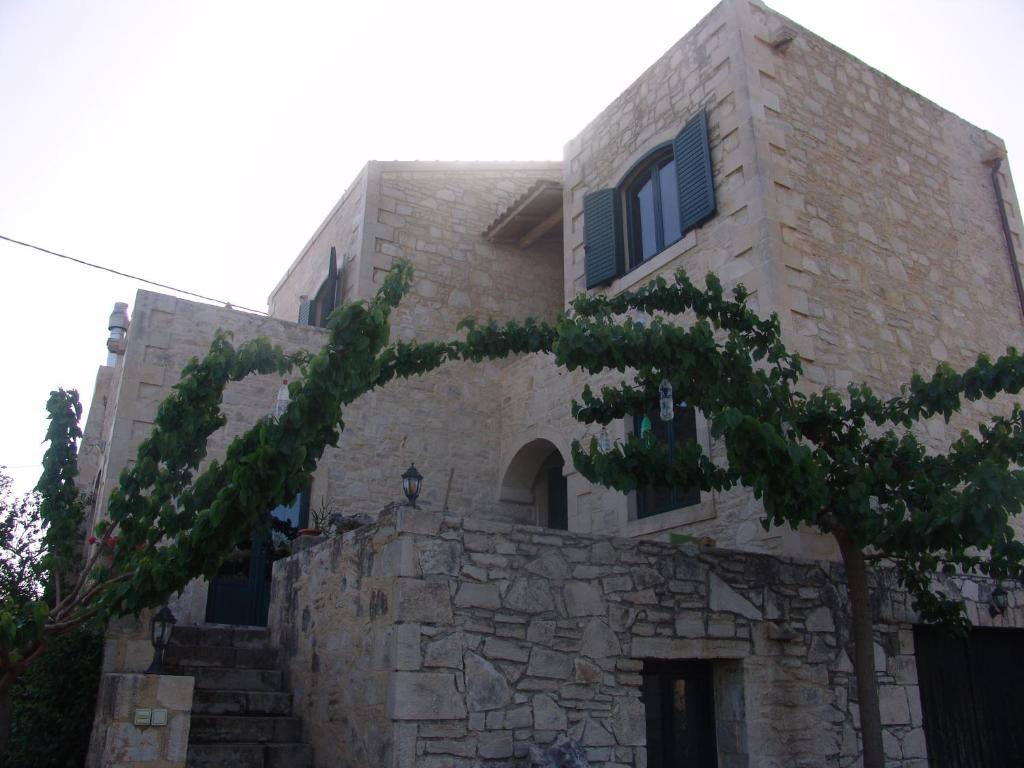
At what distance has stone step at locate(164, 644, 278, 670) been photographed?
7.26 meters

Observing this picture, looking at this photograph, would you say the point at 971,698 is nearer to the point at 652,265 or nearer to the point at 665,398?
the point at 665,398

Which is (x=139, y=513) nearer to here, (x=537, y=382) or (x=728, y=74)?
(x=537, y=382)

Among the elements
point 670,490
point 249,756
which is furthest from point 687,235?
point 249,756

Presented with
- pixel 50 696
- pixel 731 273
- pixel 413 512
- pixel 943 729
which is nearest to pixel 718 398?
pixel 413 512

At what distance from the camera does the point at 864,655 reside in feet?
18.3

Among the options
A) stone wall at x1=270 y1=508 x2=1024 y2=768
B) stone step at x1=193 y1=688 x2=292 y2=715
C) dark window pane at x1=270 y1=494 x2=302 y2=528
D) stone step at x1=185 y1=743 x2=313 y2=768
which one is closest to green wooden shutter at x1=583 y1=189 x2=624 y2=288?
stone wall at x1=270 y1=508 x2=1024 y2=768

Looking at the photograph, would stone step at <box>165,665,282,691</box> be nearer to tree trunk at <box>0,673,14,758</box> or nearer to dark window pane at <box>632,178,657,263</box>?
tree trunk at <box>0,673,14,758</box>

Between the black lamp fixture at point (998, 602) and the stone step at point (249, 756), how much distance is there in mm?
5711

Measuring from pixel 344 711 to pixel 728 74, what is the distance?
6889mm

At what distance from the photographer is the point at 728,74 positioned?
8.62m

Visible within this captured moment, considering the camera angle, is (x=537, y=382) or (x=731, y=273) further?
(x=537, y=382)

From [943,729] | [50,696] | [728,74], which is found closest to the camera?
[50,696]

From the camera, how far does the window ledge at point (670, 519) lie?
24.8 ft

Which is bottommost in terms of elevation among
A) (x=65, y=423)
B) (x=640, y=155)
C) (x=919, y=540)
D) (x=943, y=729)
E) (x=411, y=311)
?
(x=943, y=729)
